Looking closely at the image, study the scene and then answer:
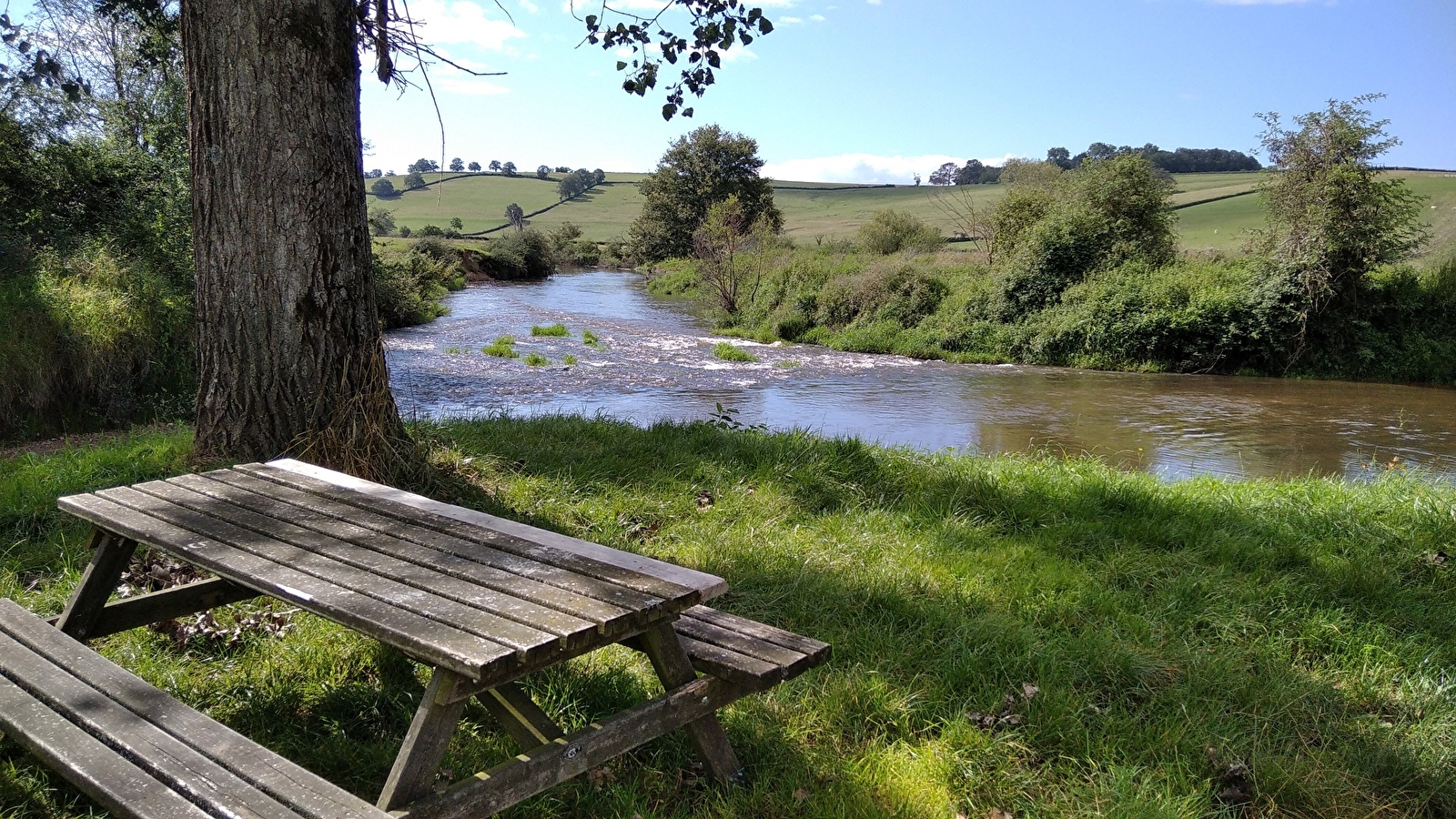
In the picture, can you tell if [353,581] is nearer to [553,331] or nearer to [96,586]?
[96,586]

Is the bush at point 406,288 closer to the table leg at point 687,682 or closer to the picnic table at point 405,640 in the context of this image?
the picnic table at point 405,640

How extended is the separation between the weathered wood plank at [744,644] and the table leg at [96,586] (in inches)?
79.8

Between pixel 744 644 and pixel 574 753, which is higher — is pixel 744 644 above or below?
above

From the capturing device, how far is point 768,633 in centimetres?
267

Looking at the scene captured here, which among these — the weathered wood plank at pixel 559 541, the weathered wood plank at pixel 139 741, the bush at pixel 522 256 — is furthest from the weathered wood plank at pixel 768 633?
the bush at pixel 522 256

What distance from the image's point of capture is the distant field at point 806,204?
146 feet

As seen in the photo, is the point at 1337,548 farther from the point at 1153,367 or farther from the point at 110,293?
the point at 1153,367

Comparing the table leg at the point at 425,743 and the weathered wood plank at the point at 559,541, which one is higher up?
the weathered wood plank at the point at 559,541

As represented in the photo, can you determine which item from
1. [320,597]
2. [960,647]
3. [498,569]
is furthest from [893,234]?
[320,597]

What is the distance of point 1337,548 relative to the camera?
4.80 meters

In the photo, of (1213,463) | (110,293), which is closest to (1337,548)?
(1213,463)

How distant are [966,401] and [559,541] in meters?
13.3

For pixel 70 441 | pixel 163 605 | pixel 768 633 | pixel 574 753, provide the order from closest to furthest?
1. pixel 574 753
2. pixel 768 633
3. pixel 163 605
4. pixel 70 441

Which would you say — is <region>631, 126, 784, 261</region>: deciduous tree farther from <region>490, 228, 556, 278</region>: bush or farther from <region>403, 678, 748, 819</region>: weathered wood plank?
<region>403, 678, 748, 819</region>: weathered wood plank
